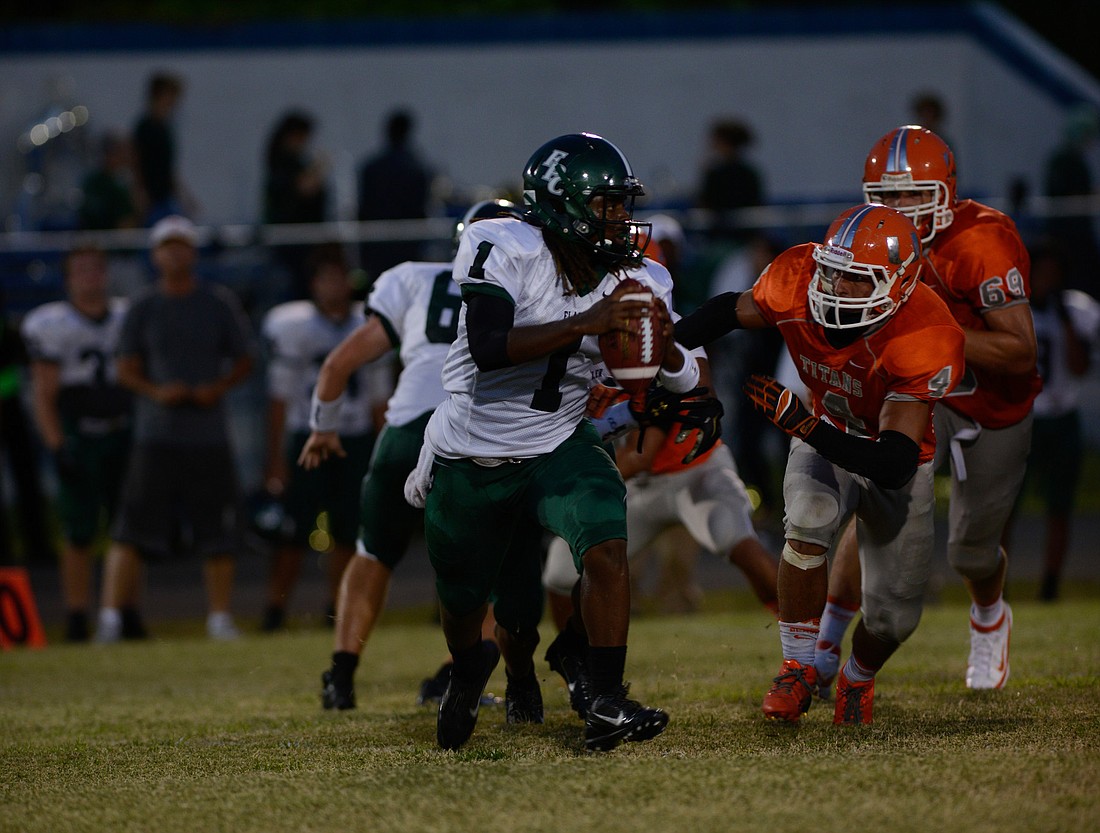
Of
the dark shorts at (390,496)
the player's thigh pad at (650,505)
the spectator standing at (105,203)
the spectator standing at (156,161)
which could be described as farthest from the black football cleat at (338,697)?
the spectator standing at (156,161)

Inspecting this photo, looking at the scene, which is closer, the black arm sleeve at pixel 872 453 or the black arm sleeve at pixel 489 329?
the black arm sleeve at pixel 489 329

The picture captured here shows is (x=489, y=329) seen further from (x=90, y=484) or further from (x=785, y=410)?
(x=90, y=484)

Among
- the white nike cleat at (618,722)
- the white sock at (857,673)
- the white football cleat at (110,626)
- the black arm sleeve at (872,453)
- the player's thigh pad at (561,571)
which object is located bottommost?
the white football cleat at (110,626)

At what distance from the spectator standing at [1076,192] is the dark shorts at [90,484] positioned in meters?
6.59

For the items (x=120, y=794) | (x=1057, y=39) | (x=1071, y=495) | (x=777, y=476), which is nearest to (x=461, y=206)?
(x=777, y=476)

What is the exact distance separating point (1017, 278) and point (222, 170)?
11579mm

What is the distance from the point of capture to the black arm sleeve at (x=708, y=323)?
4648 millimetres

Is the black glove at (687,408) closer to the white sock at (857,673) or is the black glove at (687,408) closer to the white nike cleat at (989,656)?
the white sock at (857,673)

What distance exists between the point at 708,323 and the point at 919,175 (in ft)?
3.41

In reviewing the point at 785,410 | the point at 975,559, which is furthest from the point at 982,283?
the point at 785,410

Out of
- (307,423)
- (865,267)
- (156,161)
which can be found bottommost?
(307,423)

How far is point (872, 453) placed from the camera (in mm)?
4215

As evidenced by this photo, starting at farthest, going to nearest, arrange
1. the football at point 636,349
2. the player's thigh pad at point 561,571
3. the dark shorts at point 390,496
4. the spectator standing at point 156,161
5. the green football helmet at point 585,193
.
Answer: the spectator standing at point 156,161 → the player's thigh pad at point 561,571 → the dark shorts at point 390,496 → the green football helmet at point 585,193 → the football at point 636,349

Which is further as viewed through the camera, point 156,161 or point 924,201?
point 156,161
